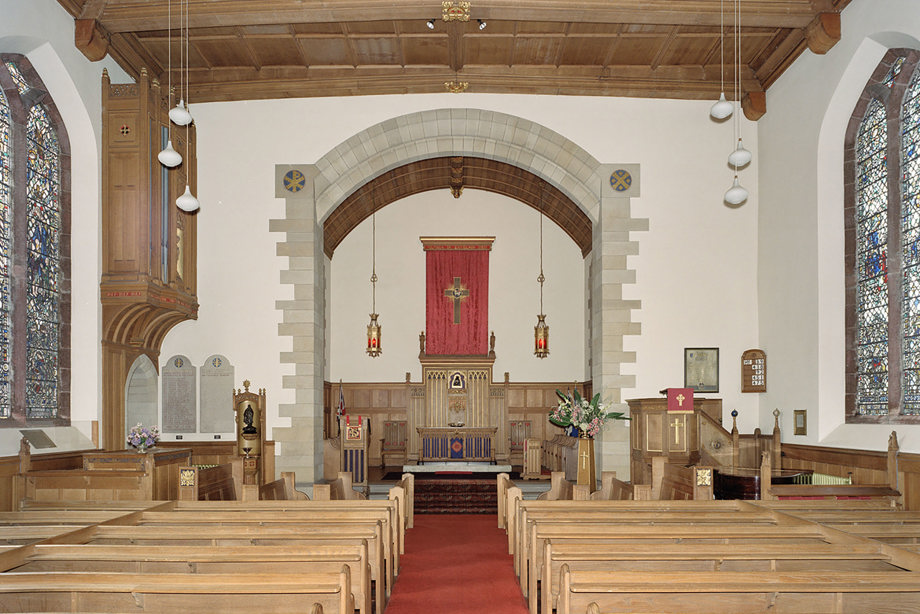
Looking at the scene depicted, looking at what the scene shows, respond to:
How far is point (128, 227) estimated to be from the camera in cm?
877

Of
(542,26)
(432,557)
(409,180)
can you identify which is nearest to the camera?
(432,557)

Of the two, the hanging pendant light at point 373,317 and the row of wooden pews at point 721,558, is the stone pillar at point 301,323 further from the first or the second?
the row of wooden pews at point 721,558

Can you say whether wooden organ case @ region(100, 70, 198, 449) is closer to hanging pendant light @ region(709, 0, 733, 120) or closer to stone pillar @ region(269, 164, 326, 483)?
stone pillar @ region(269, 164, 326, 483)

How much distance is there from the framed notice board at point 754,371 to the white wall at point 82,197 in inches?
304

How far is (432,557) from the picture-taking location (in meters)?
7.02

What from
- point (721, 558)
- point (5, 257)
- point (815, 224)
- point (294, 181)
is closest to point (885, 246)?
point (815, 224)

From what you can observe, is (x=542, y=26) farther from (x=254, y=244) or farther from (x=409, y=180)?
(x=409, y=180)

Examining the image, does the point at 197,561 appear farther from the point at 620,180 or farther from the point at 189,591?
the point at 620,180

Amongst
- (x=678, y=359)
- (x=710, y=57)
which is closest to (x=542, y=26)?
(x=710, y=57)

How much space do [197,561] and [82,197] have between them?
21.2 ft

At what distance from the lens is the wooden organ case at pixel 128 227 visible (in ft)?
28.6

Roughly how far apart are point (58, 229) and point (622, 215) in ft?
22.3

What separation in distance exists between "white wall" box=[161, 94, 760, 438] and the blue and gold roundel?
19 cm

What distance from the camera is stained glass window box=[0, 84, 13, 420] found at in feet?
24.3
